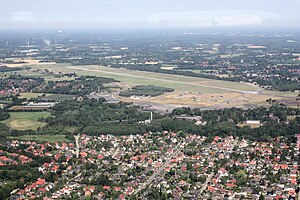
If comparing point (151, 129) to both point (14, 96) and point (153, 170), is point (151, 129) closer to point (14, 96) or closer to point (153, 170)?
point (153, 170)

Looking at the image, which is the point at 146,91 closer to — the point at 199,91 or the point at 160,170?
the point at 199,91

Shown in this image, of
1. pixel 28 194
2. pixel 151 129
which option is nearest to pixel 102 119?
pixel 151 129

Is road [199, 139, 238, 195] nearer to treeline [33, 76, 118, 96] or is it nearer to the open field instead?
the open field

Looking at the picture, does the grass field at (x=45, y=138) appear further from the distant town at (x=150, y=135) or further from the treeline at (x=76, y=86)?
the treeline at (x=76, y=86)

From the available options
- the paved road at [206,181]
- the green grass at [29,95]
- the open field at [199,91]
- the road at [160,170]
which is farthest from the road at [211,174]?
the green grass at [29,95]

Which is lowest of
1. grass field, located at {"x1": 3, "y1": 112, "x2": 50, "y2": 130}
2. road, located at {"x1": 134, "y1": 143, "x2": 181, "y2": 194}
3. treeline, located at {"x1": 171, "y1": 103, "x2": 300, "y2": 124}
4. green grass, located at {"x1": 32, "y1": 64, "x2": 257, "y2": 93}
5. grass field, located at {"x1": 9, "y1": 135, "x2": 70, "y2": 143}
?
grass field, located at {"x1": 9, "y1": 135, "x2": 70, "y2": 143}

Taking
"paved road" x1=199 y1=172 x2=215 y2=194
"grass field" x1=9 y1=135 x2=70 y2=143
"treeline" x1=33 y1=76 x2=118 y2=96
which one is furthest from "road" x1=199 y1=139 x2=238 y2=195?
"treeline" x1=33 y1=76 x2=118 y2=96
